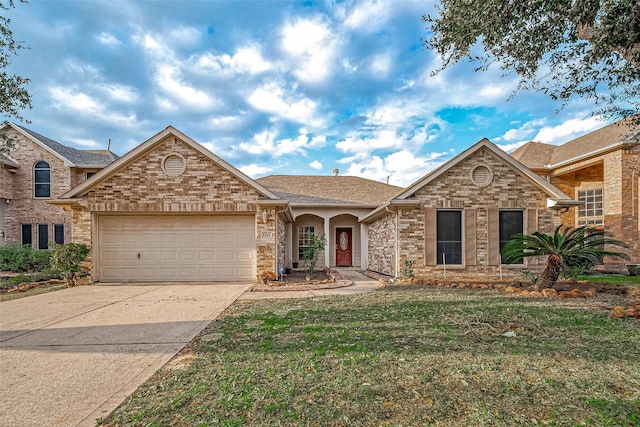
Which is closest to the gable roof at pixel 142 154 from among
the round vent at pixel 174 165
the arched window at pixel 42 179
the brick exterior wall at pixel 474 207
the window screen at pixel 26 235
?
the round vent at pixel 174 165

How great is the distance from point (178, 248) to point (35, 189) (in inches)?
466

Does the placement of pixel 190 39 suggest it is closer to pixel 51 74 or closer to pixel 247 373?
pixel 51 74

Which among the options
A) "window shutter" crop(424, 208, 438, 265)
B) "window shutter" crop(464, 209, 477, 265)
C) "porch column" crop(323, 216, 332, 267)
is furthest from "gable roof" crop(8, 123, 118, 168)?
"window shutter" crop(464, 209, 477, 265)

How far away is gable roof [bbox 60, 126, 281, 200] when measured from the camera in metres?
10.4

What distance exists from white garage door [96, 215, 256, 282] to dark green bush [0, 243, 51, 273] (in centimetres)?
656

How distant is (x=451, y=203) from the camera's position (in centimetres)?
1103

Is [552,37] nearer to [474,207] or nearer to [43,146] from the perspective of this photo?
[474,207]

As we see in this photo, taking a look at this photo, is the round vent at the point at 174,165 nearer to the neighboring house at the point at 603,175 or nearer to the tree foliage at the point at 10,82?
the tree foliage at the point at 10,82

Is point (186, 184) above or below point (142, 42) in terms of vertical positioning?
below

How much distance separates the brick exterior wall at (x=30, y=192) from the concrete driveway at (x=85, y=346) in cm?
1083

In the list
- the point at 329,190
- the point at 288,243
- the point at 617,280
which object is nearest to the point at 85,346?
the point at 288,243

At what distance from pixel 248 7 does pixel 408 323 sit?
9192 mm

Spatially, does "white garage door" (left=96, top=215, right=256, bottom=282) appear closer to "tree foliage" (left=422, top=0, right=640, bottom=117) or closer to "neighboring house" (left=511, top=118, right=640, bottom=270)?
"tree foliage" (left=422, top=0, right=640, bottom=117)

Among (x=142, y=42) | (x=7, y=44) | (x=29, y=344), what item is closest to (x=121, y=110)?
(x=142, y=42)
